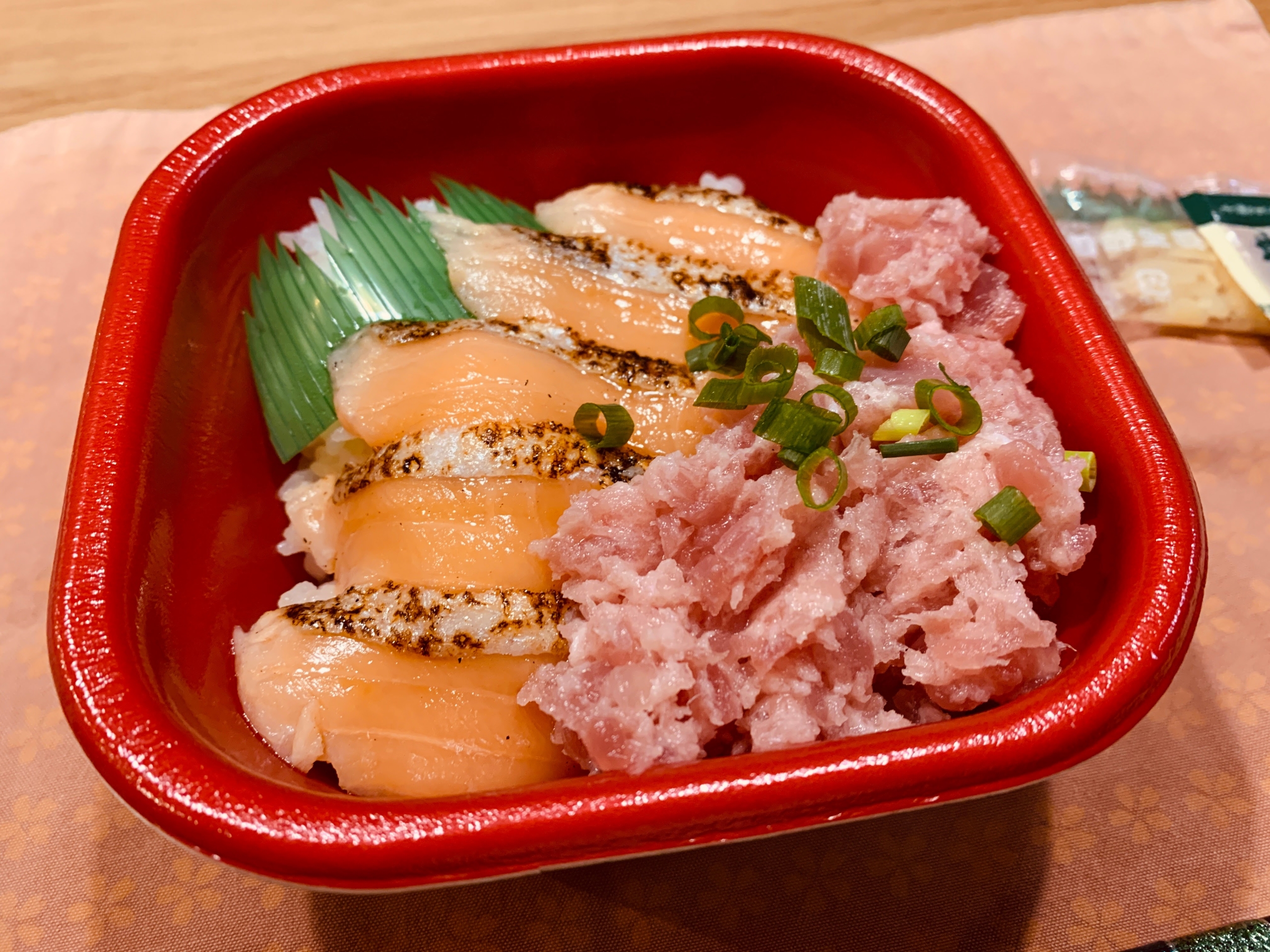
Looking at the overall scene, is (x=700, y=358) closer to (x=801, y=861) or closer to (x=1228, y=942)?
(x=801, y=861)

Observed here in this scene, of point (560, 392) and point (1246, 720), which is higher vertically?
point (560, 392)

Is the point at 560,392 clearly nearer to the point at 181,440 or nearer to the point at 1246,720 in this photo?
the point at 181,440

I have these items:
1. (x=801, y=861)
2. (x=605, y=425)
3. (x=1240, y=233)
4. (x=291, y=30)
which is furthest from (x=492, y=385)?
(x=1240, y=233)

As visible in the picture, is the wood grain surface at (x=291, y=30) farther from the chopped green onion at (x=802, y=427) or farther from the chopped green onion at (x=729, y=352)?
the chopped green onion at (x=802, y=427)

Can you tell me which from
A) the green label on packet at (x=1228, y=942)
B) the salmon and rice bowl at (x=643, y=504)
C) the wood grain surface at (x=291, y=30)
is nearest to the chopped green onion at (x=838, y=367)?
the salmon and rice bowl at (x=643, y=504)

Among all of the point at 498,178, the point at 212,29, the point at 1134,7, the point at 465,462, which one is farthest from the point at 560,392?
the point at 1134,7

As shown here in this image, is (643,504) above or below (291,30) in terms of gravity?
below
